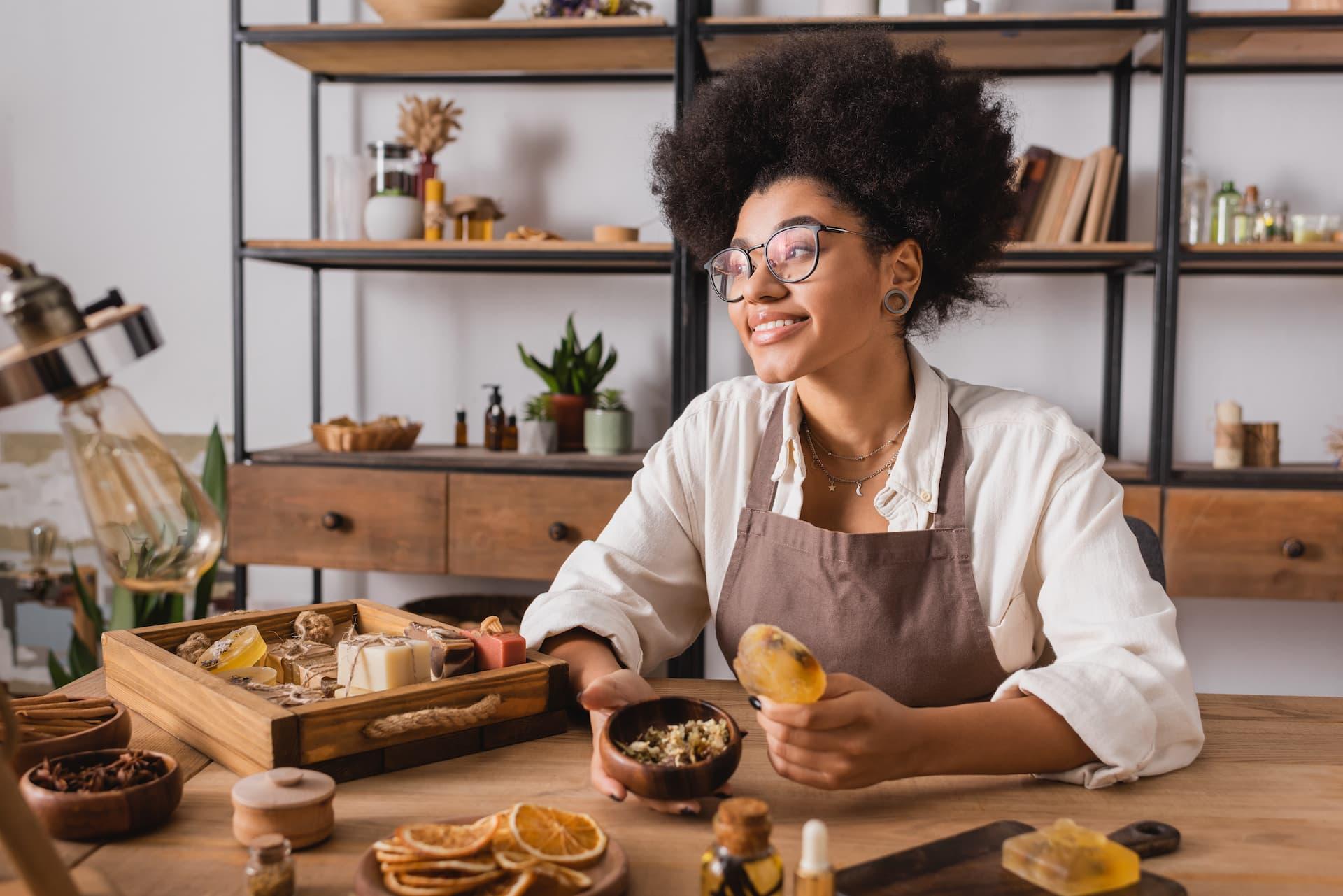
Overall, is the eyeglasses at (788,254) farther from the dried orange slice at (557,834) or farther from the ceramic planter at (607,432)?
the ceramic planter at (607,432)

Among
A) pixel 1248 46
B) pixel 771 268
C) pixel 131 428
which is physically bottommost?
pixel 131 428

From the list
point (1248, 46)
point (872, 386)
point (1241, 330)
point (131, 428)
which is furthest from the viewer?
point (1241, 330)

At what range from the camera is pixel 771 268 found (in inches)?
62.3

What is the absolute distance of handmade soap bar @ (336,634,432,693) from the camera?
47.6 inches

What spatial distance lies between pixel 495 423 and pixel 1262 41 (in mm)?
2209

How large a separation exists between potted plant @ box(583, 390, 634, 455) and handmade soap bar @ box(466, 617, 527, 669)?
1728 millimetres

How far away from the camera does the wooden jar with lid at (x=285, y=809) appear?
0.97 metres

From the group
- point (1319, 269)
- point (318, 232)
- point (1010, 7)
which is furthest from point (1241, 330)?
point (318, 232)

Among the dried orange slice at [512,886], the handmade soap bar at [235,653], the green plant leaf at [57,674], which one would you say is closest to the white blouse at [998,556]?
the handmade soap bar at [235,653]

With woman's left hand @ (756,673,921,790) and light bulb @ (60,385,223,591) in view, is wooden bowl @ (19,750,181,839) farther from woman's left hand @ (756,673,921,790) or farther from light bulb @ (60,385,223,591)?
woman's left hand @ (756,673,921,790)

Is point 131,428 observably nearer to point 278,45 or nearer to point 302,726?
point 302,726

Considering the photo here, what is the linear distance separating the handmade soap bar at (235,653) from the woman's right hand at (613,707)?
39 cm

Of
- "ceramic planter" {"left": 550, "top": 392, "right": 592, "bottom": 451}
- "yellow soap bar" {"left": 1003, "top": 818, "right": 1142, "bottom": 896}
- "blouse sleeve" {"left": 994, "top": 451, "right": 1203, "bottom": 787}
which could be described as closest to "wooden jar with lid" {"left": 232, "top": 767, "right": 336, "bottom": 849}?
"yellow soap bar" {"left": 1003, "top": 818, "right": 1142, "bottom": 896}

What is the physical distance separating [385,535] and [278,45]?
134 centimetres
